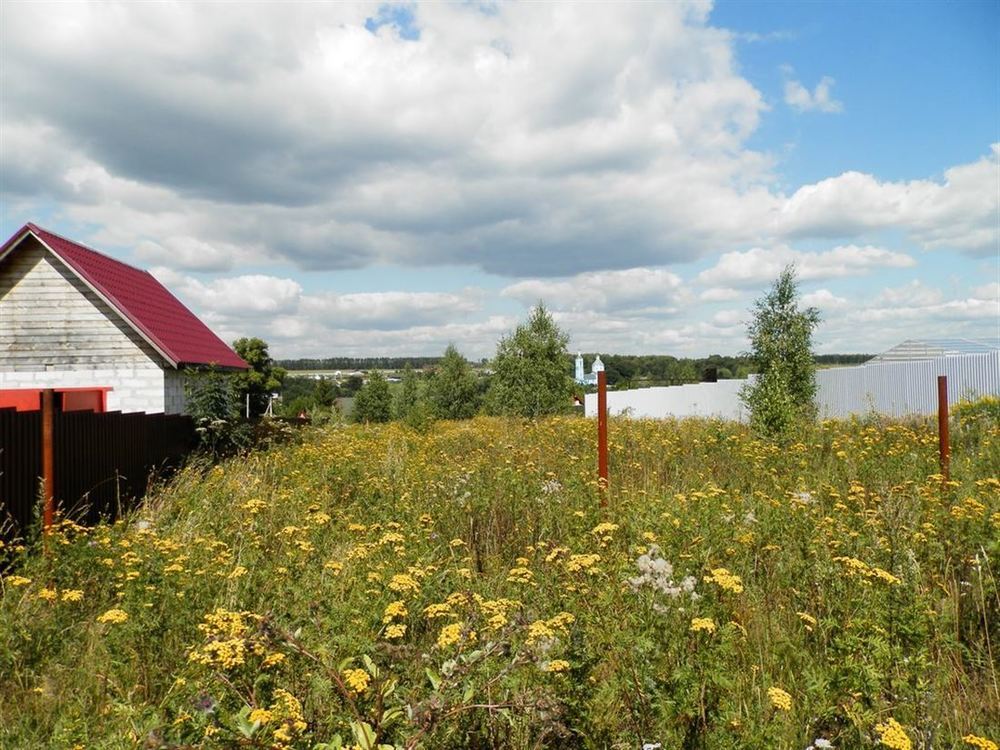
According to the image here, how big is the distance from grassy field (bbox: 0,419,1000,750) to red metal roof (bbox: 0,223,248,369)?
23.4 ft

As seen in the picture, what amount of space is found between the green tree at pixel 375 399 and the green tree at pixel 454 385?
192 inches

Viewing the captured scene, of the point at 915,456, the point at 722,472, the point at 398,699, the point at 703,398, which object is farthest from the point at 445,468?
the point at 703,398

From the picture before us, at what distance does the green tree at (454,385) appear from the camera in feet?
145

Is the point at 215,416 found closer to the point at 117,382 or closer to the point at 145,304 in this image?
the point at 117,382

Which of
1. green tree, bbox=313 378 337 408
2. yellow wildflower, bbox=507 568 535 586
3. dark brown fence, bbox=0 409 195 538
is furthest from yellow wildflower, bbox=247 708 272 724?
green tree, bbox=313 378 337 408

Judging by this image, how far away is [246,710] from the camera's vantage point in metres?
2.27

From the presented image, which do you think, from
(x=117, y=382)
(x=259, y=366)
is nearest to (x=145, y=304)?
(x=117, y=382)

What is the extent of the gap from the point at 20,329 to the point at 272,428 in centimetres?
515

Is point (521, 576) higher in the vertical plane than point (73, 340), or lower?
lower

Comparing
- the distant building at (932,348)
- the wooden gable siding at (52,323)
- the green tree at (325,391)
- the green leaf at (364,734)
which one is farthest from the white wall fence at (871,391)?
the green tree at (325,391)

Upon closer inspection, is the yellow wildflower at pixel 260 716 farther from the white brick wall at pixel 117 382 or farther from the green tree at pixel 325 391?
the green tree at pixel 325 391

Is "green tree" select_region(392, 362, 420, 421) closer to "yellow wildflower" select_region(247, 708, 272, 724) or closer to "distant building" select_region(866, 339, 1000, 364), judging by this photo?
"distant building" select_region(866, 339, 1000, 364)

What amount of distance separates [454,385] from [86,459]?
36431 mm

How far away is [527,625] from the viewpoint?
2.88m
